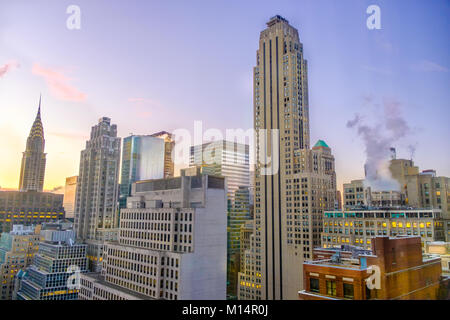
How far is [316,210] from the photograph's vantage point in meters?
40.7

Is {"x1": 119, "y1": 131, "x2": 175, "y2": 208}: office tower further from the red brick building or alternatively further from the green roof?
the red brick building

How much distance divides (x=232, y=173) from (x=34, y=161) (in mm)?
29081

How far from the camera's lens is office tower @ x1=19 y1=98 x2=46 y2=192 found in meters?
23.3

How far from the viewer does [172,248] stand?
1021 inches

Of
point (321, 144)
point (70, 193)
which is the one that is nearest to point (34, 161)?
point (70, 193)

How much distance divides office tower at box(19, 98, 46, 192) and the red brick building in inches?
585

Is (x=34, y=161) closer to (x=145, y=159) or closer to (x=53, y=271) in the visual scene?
(x=53, y=271)

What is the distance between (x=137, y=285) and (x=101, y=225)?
2624 centimetres

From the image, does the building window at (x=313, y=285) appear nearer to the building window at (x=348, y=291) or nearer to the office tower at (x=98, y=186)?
the building window at (x=348, y=291)

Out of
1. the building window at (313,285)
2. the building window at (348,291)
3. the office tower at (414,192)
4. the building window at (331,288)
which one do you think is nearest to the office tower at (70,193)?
the office tower at (414,192)

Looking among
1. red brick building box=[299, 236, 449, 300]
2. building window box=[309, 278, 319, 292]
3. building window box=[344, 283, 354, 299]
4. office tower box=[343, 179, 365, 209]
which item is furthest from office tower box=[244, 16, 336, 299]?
building window box=[344, 283, 354, 299]

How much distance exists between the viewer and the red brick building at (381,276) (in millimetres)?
13109

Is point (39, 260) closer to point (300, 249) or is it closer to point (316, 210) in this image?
point (300, 249)
